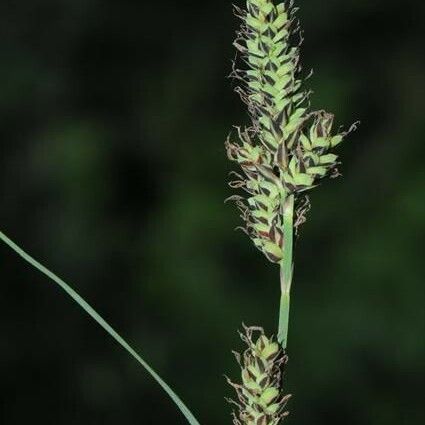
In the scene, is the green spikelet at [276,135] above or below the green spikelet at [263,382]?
above

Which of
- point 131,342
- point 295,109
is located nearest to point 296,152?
point 295,109

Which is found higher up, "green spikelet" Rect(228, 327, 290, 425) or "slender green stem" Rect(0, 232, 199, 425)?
"slender green stem" Rect(0, 232, 199, 425)

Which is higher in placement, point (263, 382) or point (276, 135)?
point (276, 135)

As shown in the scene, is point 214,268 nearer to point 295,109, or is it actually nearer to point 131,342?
point 131,342

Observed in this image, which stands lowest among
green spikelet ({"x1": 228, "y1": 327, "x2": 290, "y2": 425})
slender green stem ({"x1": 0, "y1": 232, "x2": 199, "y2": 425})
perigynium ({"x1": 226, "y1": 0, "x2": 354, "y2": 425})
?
green spikelet ({"x1": 228, "y1": 327, "x2": 290, "y2": 425})

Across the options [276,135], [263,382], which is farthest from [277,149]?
[263,382]

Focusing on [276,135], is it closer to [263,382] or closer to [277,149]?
[277,149]

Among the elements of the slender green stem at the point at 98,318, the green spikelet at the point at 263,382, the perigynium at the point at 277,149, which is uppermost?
the perigynium at the point at 277,149

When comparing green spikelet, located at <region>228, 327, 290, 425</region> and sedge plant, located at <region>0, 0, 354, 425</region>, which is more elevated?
sedge plant, located at <region>0, 0, 354, 425</region>
